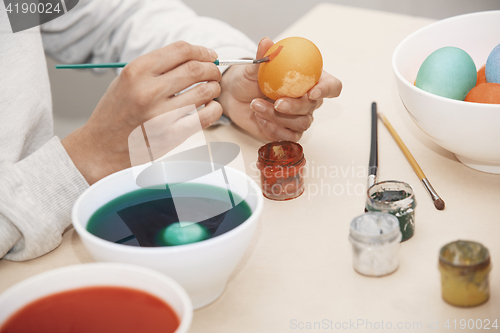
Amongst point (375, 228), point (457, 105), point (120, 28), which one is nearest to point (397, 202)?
point (375, 228)

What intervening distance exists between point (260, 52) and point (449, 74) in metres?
0.36

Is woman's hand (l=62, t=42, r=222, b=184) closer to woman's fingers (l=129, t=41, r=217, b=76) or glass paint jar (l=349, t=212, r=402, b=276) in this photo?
woman's fingers (l=129, t=41, r=217, b=76)

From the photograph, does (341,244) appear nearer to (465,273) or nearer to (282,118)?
(465,273)

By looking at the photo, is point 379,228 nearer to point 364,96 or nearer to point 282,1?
point 364,96

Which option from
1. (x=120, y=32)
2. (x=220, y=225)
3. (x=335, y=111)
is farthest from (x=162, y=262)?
(x=120, y=32)

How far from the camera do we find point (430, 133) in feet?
2.46

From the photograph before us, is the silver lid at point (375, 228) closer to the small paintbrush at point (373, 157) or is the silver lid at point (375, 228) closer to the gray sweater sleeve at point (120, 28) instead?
the small paintbrush at point (373, 157)

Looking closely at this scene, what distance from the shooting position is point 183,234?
0.57 m

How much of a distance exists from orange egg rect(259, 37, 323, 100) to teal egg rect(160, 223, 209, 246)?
1.14ft

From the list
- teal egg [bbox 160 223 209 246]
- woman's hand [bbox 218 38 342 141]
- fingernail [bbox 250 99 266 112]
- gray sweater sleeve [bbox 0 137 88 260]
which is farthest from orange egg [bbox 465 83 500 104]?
gray sweater sleeve [bbox 0 137 88 260]

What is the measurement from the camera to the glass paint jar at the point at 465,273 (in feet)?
1.63

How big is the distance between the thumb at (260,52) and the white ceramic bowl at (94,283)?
0.57 m

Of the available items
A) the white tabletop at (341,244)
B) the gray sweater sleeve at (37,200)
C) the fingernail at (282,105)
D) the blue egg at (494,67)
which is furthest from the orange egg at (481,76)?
the gray sweater sleeve at (37,200)

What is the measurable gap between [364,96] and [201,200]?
1.96ft
